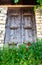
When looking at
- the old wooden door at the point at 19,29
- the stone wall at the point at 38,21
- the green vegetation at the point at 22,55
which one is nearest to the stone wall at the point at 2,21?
the old wooden door at the point at 19,29

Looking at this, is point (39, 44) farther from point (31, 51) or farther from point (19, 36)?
point (19, 36)

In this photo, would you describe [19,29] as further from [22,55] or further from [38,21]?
[22,55]

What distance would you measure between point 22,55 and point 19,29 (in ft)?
3.70

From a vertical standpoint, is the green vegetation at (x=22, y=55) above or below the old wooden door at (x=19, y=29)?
below

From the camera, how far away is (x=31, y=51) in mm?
4719

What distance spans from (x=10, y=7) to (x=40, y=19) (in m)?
0.79

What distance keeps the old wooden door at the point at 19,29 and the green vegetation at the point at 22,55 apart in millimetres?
539

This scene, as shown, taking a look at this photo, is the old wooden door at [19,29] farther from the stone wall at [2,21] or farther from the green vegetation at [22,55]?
the green vegetation at [22,55]

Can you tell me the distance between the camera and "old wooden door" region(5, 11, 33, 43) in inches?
216

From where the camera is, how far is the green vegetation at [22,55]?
178 inches

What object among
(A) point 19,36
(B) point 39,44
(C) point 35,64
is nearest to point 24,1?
(A) point 19,36

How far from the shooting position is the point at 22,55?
465 cm

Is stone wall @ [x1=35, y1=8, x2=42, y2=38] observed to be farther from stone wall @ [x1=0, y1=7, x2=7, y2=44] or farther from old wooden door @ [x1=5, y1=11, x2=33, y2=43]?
stone wall @ [x1=0, y1=7, x2=7, y2=44]

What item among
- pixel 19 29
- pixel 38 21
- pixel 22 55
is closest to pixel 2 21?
pixel 19 29
